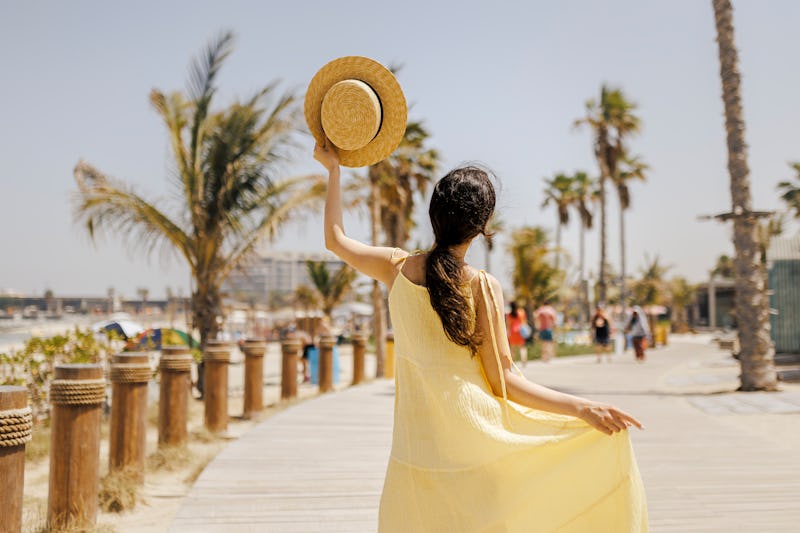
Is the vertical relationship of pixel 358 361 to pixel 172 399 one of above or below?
below

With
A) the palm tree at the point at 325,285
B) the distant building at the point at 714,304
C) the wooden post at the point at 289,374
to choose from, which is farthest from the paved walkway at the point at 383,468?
the distant building at the point at 714,304

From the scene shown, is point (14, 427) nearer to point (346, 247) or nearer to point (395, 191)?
point (346, 247)

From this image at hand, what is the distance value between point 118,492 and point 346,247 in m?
3.72

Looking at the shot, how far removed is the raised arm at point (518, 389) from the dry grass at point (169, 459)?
4.91m

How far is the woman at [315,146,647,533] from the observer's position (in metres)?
1.93

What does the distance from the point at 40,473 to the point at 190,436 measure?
161 centimetres

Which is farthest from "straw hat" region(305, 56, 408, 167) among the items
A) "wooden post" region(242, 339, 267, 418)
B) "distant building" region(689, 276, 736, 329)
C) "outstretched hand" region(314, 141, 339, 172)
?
"distant building" region(689, 276, 736, 329)

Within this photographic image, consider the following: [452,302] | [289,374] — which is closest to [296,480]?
[452,302]

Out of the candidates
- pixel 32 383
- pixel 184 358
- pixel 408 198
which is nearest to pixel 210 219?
pixel 32 383

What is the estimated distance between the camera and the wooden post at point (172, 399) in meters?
6.40

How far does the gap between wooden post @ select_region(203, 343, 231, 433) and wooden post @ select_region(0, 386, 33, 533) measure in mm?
4600

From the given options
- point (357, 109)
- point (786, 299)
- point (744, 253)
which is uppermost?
point (744, 253)

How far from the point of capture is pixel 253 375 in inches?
345

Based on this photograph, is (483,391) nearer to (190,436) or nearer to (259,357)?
(190,436)
